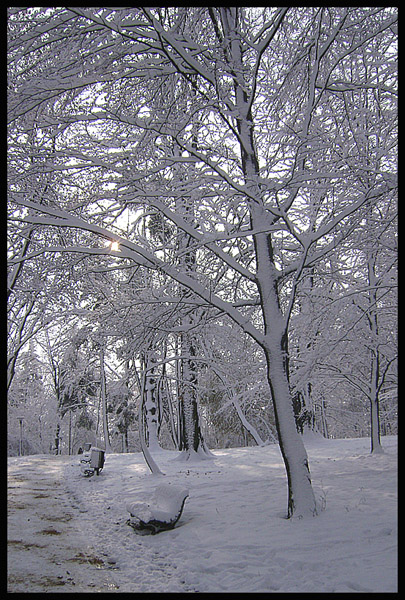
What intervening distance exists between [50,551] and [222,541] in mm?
2298

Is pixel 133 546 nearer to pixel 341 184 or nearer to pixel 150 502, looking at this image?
pixel 150 502

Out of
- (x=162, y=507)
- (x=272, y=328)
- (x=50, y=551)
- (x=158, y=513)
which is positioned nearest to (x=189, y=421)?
(x=162, y=507)

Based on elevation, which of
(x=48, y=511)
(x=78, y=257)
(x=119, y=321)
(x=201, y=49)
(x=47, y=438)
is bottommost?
(x=47, y=438)

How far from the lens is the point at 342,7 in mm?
5910

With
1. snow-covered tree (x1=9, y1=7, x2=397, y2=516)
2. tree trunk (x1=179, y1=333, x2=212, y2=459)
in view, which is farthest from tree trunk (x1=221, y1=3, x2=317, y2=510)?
tree trunk (x1=179, y1=333, x2=212, y2=459)

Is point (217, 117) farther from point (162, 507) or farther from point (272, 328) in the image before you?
point (162, 507)

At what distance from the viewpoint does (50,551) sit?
18.8 feet

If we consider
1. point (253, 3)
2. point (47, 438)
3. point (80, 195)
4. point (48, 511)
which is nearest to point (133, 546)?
point (48, 511)

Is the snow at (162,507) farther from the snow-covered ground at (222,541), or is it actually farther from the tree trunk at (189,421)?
the tree trunk at (189,421)

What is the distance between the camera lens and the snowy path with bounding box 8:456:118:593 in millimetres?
4562

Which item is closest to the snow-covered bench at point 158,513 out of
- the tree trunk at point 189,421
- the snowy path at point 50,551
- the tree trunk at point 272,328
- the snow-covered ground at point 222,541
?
the snow-covered ground at point 222,541

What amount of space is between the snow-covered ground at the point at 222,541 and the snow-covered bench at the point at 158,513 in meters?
0.14

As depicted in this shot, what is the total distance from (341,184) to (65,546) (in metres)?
→ 6.52

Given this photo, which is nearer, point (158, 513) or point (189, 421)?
point (158, 513)
